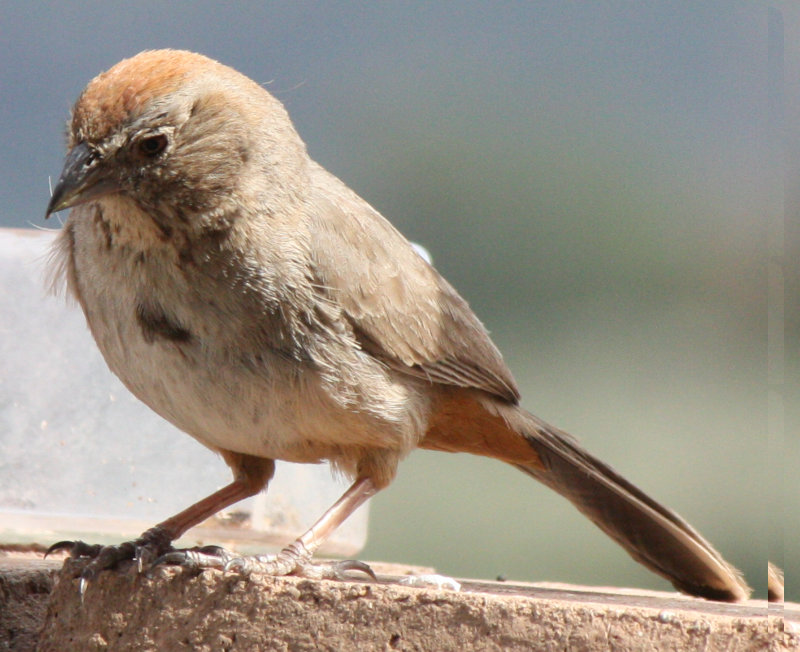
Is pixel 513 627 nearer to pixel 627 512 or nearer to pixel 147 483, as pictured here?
pixel 627 512

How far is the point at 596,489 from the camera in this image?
5.25 m

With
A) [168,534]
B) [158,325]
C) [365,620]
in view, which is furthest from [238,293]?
[365,620]

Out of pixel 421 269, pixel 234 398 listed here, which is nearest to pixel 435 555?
pixel 421 269

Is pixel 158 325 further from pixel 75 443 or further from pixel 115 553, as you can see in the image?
pixel 75 443

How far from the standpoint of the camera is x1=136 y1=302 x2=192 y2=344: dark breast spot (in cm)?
411

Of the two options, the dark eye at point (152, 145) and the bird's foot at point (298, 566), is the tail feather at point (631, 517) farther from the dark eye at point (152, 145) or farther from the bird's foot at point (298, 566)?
the dark eye at point (152, 145)

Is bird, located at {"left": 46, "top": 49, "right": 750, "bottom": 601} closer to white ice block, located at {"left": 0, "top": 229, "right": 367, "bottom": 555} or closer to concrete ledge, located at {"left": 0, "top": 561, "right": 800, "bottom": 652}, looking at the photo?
concrete ledge, located at {"left": 0, "top": 561, "right": 800, "bottom": 652}

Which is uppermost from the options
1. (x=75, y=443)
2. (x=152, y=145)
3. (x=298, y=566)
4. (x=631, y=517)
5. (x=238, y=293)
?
(x=152, y=145)

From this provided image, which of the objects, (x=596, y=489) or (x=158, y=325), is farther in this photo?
(x=596, y=489)

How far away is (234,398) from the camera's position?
4121 millimetres

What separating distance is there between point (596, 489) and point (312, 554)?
1.49 m

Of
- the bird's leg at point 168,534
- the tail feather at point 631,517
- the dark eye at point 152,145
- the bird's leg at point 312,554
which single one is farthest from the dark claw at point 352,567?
the dark eye at point 152,145

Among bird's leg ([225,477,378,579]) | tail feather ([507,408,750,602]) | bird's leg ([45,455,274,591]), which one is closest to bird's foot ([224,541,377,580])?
bird's leg ([225,477,378,579])

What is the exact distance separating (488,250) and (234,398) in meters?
11.3
